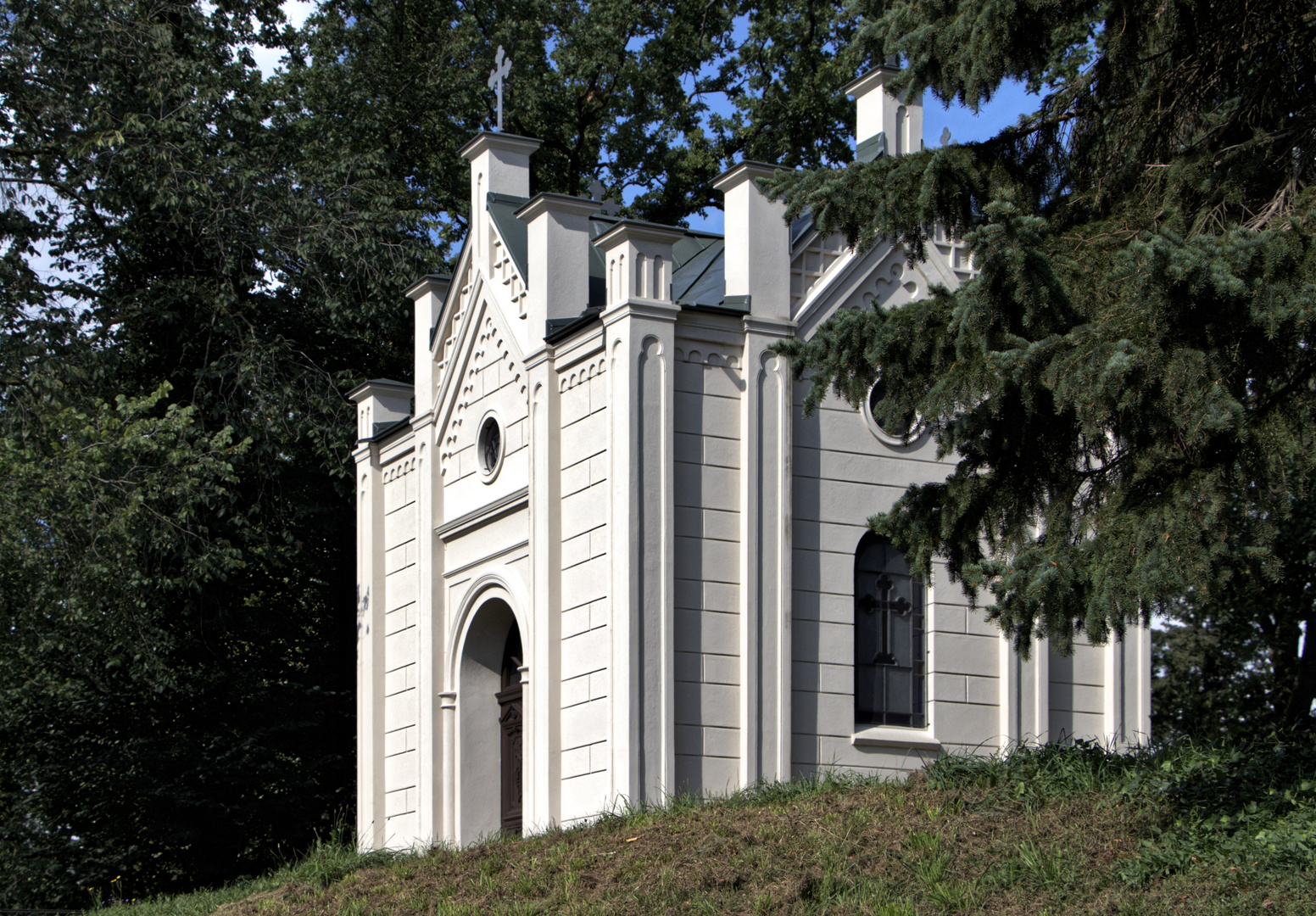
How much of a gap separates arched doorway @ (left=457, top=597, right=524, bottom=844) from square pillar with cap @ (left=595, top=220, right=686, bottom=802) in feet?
11.0

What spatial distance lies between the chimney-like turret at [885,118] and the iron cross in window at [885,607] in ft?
15.0

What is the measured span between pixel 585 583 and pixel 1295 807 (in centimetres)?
655

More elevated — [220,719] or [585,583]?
[585,583]

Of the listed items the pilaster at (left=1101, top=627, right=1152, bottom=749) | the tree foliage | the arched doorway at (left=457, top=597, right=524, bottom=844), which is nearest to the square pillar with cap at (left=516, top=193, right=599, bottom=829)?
the arched doorway at (left=457, top=597, right=524, bottom=844)

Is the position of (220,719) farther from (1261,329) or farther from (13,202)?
(1261,329)

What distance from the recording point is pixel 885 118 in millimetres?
16094

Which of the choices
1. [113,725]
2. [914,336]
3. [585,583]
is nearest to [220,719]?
[113,725]

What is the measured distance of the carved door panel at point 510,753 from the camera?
16.2 meters

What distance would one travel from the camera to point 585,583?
13.9 m

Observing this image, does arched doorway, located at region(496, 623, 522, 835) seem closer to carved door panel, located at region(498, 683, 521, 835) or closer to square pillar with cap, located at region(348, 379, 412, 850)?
carved door panel, located at region(498, 683, 521, 835)


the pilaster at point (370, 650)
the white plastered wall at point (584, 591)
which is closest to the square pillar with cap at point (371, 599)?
the pilaster at point (370, 650)

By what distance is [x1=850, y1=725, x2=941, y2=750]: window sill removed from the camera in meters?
13.9

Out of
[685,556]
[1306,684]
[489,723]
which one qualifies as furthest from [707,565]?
[1306,684]

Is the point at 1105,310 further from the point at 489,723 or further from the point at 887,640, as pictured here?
the point at 489,723
